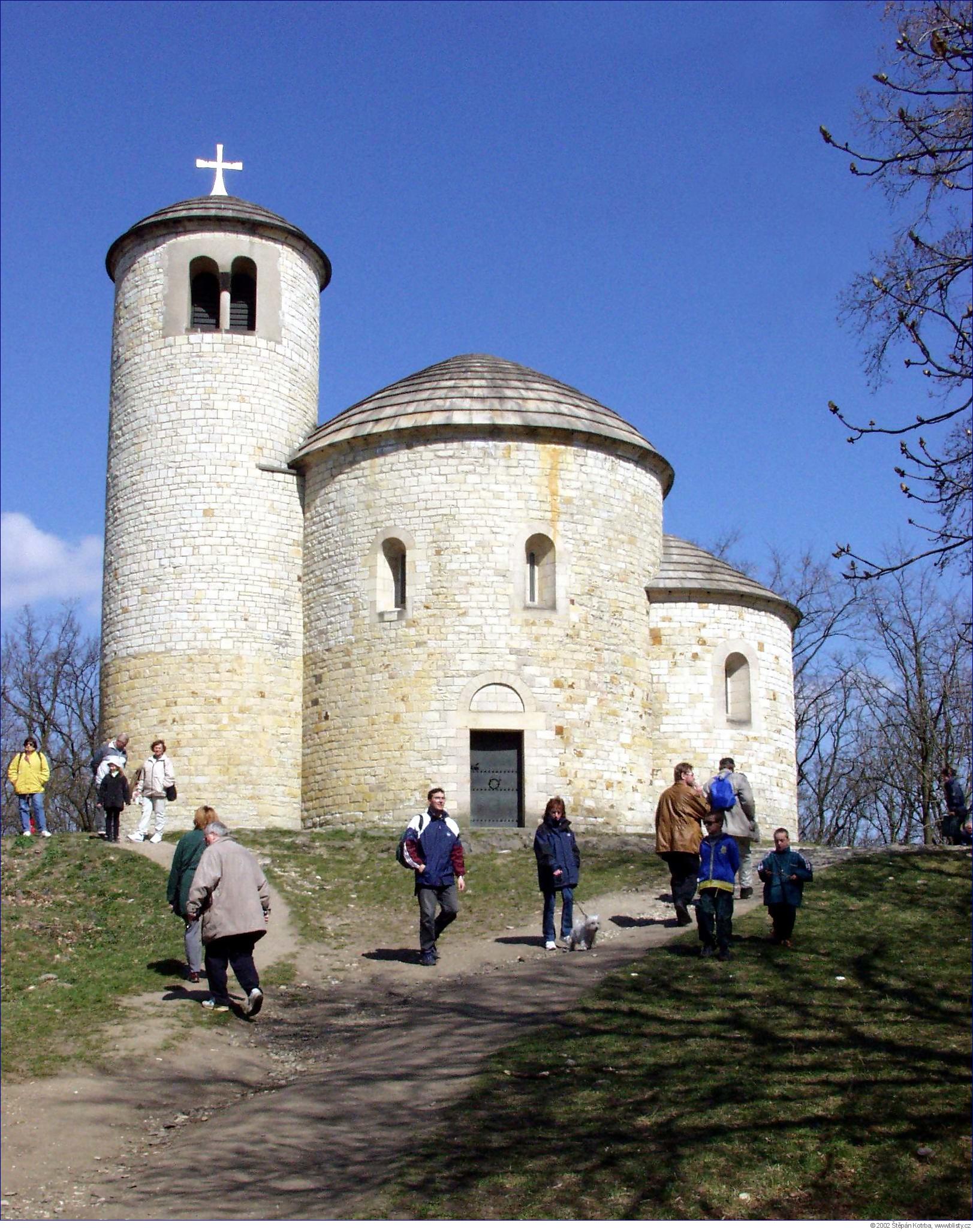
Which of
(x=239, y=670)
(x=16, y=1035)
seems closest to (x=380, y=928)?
(x=16, y=1035)

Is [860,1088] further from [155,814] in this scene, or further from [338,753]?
[338,753]

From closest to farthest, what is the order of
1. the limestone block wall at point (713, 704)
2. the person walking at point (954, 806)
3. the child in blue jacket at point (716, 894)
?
the child in blue jacket at point (716, 894) < the person walking at point (954, 806) < the limestone block wall at point (713, 704)

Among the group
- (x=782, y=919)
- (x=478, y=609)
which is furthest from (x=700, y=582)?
(x=782, y=919)

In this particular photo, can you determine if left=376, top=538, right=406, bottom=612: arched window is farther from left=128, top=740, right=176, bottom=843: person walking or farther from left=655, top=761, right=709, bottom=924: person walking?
left=655, top=761, right=709, bottom=924: person walking

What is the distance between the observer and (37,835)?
22094mm

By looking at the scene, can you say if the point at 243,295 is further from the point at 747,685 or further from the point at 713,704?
the point at 747,685

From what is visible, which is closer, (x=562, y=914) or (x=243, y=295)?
(x=562, y=914)

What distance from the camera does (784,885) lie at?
15.5 metres

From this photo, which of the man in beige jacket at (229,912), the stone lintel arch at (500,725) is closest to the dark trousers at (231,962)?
the man in beige jacket at (229,912)

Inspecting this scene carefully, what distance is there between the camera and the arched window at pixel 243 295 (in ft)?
93.9

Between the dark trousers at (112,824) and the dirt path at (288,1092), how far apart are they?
566cm

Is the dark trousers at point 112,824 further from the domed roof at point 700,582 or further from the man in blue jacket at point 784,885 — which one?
the man in blue jacket at point 784,885

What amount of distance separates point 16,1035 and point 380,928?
651 centimetres

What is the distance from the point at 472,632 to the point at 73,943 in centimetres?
973
